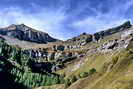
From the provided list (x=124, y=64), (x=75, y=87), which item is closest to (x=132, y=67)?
(x=124, y=64)

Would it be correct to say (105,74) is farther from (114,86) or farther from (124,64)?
(114,86)

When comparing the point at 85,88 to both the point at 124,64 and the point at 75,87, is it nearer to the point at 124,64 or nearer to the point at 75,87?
the point at 75,87

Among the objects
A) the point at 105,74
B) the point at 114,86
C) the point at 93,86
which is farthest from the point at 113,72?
the point at 114,86

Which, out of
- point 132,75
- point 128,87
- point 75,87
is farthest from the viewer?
point 75,87

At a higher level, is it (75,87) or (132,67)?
(132,67)

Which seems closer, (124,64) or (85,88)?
(85,88)

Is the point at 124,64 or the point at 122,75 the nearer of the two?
the point at 122,75

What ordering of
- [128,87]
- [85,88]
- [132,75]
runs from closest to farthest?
[128,87], [132,75], [85,88]

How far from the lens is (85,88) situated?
614 ft

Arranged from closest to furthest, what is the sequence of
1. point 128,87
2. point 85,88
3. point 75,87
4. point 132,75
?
point 128,87
point 132,75
point 85,88
point 75,87

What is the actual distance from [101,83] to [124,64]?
2848 cm

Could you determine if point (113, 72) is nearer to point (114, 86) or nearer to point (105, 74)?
point (105, 74)

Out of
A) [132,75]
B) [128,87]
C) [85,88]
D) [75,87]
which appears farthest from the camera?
[75,87]

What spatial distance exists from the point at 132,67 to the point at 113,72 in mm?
12572
